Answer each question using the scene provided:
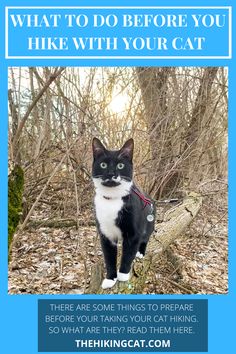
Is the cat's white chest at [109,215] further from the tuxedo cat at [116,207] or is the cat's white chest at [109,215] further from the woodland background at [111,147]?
the woodland background at [111,147]

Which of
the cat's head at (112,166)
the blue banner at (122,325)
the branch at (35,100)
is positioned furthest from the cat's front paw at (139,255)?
the branch at (35,100)

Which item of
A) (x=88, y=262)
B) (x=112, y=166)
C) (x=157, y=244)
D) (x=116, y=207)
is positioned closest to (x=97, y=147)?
(x=112, y=166)

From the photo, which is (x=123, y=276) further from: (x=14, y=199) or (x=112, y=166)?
(x=14, y=199)

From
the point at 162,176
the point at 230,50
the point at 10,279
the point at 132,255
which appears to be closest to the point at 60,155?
the point at 162,176

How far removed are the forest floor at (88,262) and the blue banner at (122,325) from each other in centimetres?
37

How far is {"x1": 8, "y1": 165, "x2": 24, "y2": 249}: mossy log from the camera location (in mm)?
2045

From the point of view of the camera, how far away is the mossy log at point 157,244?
80.2 inches

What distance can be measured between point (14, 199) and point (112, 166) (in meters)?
0.62

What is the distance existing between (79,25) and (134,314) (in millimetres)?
1509

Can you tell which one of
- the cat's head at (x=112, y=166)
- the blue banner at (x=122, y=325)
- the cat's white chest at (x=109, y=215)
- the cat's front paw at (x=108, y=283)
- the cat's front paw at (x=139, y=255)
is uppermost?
the cat's head at (x=112, y=166)

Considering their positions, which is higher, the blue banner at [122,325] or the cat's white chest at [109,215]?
the cat's white chest at [109,215]

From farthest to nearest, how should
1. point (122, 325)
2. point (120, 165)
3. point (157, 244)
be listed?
point (157, 244) → point (120, 165) → point (122, 325)

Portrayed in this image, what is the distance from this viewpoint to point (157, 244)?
2.43 meters

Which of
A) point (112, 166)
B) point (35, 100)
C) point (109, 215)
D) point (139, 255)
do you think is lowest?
point (139, 255)
